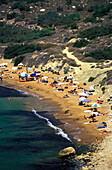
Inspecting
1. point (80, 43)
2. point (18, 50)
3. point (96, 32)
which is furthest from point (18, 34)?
point (80, 43)

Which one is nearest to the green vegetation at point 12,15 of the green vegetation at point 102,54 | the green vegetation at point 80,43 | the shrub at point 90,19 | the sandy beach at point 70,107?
the shrub at point 90,19

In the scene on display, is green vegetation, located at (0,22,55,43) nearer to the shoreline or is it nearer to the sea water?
the shoreline

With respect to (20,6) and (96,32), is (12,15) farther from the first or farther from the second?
(96,32)

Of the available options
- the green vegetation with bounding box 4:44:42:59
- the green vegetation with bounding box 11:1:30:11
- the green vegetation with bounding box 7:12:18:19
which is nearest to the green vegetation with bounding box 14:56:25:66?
the green vegetation with bounding box 4:44:42:59

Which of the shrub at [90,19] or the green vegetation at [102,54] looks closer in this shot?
the green vegetation at [102,54]

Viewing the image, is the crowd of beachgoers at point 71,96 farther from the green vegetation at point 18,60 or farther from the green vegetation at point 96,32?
the green vegetation at point 96,32

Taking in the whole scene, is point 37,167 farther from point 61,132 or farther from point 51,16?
point 51,16

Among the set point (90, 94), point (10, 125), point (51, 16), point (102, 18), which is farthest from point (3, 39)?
point (10, 125)

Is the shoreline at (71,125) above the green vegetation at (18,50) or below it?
above

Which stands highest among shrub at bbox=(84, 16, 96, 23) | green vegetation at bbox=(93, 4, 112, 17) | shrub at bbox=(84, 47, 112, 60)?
shrub at bbox=(84, 47, 112, 60)
